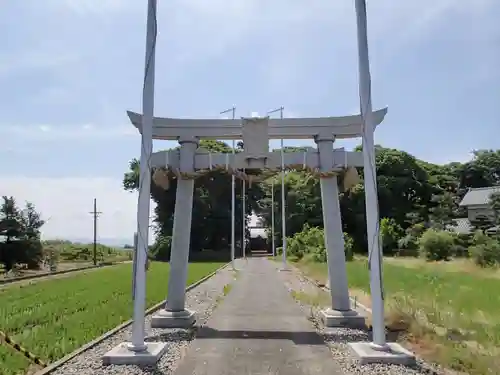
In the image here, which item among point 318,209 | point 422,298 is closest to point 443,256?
point 318,209

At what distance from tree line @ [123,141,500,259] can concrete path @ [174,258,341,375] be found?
3796 centimetres

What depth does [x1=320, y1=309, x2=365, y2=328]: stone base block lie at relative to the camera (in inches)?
397

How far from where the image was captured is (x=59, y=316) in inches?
480

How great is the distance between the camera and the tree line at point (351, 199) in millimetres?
51594

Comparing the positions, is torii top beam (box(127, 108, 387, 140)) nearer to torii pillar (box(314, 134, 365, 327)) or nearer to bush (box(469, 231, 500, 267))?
torii pillar (box(314, 134, 365, 327))

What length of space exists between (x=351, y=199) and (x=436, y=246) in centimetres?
1740

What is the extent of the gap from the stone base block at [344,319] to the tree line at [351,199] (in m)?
39.3

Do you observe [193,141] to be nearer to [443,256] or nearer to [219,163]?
[219,163]

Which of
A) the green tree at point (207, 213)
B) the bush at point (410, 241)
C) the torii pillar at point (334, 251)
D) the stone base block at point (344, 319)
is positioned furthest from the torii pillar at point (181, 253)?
the green tree at point (207, 213)

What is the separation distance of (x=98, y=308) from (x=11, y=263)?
2584 cm

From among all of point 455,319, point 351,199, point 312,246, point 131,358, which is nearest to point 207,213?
point 351,199

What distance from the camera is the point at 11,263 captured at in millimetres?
36000

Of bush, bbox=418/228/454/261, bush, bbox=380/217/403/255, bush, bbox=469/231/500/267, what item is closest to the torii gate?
bush, bbox=469/231/500/267

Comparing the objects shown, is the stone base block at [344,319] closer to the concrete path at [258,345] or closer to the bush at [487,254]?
the concrete path at [258,345]
